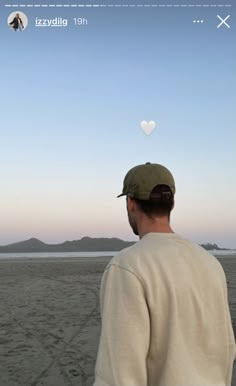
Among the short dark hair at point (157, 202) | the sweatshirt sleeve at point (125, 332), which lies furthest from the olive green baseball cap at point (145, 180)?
the sweatshirt sleeve at point (125, 332)

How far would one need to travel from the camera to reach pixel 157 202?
192 centimetres

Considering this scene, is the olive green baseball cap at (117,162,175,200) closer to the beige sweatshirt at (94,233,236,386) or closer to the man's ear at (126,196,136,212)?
the man's ear at (126,196,136,212)

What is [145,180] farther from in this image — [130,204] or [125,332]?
[125,332]

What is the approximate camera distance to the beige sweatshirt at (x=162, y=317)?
1651 mm

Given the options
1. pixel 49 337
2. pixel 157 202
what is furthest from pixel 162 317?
pixel 49 337

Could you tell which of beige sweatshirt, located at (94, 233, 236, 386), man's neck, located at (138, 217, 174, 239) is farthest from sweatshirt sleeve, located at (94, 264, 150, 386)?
man's neck, located at (138, 217, 174, 239)

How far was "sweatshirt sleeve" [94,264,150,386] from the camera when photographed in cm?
164

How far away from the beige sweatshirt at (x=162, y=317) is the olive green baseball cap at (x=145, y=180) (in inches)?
8.4

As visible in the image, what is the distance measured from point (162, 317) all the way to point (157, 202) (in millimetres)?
516

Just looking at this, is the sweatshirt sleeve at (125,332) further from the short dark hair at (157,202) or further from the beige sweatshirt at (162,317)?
the short dark hair at (157,202)

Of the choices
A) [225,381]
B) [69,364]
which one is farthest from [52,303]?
[225,381]

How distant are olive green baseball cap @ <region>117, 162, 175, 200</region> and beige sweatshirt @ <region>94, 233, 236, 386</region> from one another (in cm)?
21

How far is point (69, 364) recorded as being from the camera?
6070 millimetres

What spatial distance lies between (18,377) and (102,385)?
458 centimetres
